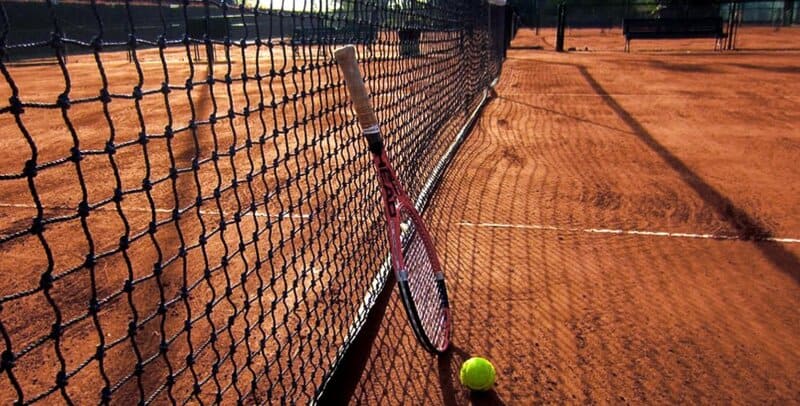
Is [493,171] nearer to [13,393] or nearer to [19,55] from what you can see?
[13,393]

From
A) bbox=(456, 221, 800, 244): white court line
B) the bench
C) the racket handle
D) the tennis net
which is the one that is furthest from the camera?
the bench

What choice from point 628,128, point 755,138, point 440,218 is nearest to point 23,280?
point 440,218

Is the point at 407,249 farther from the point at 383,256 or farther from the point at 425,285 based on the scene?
the point at 383,256

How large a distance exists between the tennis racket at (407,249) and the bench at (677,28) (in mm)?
19344

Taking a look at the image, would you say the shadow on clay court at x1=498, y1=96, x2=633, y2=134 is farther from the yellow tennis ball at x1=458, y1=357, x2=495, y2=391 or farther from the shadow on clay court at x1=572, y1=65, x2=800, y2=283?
the yellow tennis ball at x1=458, y1=357, x2=495, y2=391

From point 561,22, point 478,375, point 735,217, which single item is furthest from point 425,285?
point 561,22

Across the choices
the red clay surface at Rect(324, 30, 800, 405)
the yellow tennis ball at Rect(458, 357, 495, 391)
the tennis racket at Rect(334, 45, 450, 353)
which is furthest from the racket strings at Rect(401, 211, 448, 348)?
the yellow tennis ball at Rect(458, 357, 495, 391)

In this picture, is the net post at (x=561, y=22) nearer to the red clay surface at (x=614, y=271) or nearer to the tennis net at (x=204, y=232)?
the tennis net at (x=204, y=232)

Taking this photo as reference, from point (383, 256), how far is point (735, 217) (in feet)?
8.91

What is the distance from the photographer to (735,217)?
14.8 ft

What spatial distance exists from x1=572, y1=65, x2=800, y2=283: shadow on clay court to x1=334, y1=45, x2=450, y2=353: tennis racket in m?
2.20

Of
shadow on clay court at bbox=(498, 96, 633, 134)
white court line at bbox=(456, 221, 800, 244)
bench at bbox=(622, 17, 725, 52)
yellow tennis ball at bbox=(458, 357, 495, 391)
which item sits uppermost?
bench at bbox=(622, 17, 725, 52)

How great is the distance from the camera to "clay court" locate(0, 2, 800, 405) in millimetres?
2510

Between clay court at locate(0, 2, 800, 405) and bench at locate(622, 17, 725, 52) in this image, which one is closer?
clay court at locate(0, 2, 800, 405)
